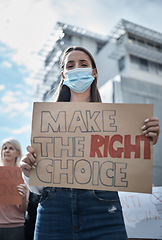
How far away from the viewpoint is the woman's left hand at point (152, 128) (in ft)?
3.75

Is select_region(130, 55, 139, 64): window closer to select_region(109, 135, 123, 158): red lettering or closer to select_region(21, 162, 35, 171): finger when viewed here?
select_region(109, 135, 123, 158): red lettering

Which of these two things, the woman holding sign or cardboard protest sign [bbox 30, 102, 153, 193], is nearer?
the woman holding sign

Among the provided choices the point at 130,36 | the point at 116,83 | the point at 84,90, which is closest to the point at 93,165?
the point at 84,90

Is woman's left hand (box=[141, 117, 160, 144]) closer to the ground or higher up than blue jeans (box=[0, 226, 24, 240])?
higher up

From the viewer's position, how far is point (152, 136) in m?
1.15

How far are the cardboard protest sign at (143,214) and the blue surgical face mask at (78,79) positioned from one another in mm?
1321

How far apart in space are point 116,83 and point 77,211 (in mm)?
4064

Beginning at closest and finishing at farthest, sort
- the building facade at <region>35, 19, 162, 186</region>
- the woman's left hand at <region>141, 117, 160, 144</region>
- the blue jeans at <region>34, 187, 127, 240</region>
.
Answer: the blue jeans at <region>34, 187, 127, 240</region>
the woman's left hand at <region>141, 117, 160, 144</region>
the building facade at <region>35, 19, 162, 186</region>

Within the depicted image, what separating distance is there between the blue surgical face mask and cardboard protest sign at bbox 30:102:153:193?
0.26 metres

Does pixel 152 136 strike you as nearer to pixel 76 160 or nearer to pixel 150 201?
pixel 76 160

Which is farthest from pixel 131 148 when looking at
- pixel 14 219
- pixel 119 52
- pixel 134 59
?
pixel 134 59

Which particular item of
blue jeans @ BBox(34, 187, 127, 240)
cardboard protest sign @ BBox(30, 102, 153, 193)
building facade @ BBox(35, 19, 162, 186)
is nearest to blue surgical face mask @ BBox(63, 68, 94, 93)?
cardboard protest sign @ BBox(30, 102, 153, 193)

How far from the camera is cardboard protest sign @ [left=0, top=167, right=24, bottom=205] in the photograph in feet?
6.57

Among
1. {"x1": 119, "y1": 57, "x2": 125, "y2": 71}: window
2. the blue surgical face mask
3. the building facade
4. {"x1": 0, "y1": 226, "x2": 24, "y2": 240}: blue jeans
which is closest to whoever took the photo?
the blue surgical face mask
